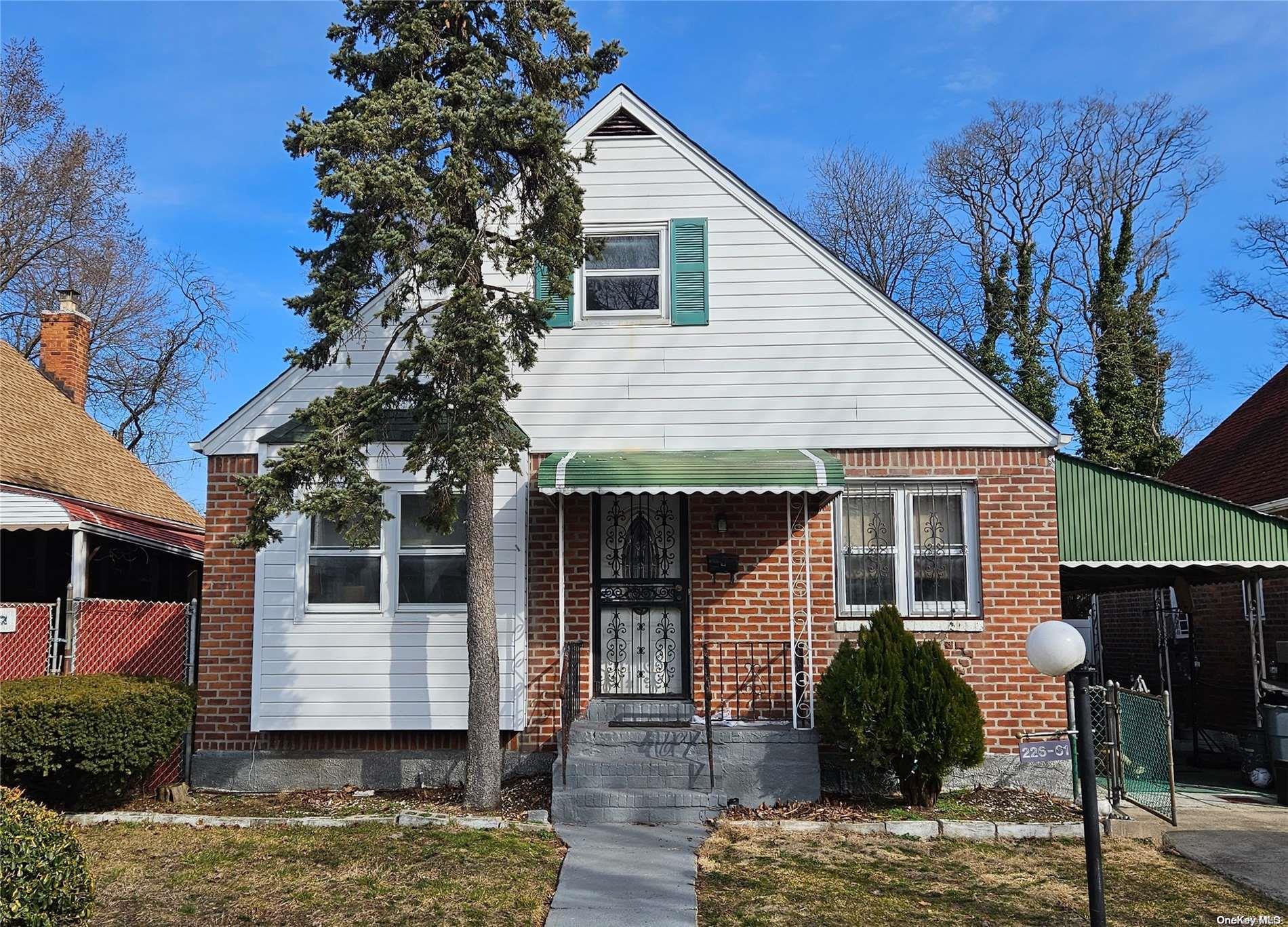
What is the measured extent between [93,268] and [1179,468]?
24.1 metres

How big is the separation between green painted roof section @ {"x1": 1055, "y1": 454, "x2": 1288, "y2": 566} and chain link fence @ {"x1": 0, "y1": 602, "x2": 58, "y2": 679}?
1050 centimetres

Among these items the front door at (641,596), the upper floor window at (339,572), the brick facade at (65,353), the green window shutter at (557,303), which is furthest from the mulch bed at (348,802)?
the brick facade at (65,353)

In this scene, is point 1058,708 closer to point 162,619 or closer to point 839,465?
point 839,465

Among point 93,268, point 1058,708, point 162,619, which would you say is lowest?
point 1058,708

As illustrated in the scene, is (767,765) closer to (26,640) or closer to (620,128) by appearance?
(620,128)

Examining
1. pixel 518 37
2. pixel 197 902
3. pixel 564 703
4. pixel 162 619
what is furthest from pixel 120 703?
pixel 518 37

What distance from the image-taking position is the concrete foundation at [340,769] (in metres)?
9.88

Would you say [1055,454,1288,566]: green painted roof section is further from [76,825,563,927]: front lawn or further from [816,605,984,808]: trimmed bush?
[76,825,563,927]: front lawn

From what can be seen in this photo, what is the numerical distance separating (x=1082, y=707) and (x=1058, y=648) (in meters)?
0.37

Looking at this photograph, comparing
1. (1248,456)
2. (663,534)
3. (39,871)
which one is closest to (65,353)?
(663,534)

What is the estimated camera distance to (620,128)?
10688 millimetres

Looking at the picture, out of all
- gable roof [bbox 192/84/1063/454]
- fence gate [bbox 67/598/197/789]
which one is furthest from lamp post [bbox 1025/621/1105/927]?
fence gate [bbox 67/598/197/789]

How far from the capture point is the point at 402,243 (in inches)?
329

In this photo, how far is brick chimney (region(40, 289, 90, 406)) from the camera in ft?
59.2
